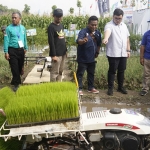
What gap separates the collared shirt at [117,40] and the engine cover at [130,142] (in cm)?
300

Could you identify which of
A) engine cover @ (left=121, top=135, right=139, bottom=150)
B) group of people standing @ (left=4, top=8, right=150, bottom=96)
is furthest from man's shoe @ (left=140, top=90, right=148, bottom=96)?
engine cover @ (left=121, top=135, right=139, bottom=150)

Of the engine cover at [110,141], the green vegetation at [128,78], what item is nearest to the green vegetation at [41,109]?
the engine cover at [110,141]

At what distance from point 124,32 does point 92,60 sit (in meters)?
0.91

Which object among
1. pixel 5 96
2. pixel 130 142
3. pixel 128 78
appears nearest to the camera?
pixel 130 142

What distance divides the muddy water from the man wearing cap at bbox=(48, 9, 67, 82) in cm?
92

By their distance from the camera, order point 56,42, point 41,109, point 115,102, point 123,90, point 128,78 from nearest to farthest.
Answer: point 41,109 < point 56,42 < point 115,102 < point 123,90 < point 128,78

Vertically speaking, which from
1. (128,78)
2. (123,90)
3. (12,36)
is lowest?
(123,90)

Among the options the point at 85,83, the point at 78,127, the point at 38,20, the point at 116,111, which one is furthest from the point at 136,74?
the point at 38,20

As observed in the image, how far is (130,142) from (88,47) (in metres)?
3.14

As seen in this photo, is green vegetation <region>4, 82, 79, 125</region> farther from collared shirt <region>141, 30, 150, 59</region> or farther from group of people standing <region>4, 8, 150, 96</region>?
collared shirt <region>141, 30, 150, 59</region>

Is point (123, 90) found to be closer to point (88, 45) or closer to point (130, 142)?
point (88, 45)

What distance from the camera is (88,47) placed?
5.54m

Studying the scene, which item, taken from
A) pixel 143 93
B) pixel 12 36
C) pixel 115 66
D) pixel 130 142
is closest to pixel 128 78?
pixel 143 93

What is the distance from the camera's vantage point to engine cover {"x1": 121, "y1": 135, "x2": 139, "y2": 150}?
8.82 feet
